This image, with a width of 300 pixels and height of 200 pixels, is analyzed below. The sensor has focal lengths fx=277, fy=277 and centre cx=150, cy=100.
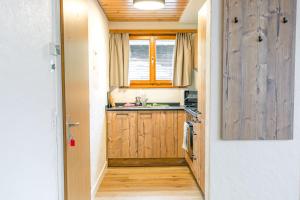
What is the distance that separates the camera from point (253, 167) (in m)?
2.46

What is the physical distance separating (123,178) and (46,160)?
8.03 ft

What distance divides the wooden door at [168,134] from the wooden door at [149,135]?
5cm

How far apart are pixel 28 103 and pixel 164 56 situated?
3.84 m

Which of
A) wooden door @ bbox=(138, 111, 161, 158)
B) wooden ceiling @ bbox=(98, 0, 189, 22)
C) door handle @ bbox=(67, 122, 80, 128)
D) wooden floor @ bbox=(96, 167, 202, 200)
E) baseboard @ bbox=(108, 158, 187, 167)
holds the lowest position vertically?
wooden floor @ bbox=(96, 167, 202, 200)

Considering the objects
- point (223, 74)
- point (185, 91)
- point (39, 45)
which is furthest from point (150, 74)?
point (39, 45)

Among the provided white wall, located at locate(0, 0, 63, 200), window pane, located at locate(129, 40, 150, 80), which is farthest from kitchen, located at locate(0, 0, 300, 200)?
window pane, located at locate(129, 40, 150, 80)

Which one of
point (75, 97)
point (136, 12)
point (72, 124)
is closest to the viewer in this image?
point (72, 124)

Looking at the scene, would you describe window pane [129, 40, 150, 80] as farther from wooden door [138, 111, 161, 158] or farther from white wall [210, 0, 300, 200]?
white wall [210, 0, 300, 200]

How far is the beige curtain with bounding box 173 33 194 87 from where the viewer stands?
496 centimetres

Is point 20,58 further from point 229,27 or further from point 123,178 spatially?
point 123,178

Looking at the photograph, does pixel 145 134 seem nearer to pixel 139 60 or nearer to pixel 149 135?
pixel 149 135

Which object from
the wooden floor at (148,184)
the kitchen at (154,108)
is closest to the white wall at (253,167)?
the kitchen at (154,108)

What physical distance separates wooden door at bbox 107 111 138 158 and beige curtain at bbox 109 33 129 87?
0.72m

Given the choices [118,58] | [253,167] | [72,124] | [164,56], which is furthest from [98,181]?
[164,56]
